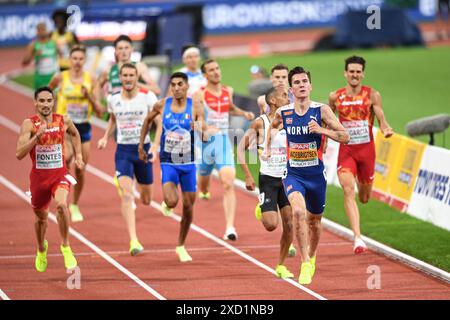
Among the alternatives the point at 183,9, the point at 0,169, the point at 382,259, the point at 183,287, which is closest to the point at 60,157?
the point at 183,287

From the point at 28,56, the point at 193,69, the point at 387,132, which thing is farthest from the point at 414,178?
the point at 28,56

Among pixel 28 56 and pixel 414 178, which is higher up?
pixel 28 56

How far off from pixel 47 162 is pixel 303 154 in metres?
3.13

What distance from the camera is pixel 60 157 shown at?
1409 cm

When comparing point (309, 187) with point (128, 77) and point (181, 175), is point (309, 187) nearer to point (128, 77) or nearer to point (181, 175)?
point (181, 175)

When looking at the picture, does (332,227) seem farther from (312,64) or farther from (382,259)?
(312,64)

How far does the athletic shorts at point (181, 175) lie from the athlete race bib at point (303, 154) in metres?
2.28

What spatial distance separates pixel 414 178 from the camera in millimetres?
17781

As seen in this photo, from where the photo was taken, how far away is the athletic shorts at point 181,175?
1505cm

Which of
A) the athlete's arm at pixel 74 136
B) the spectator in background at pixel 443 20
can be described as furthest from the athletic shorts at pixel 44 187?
the spectator in background at pixel 443 20

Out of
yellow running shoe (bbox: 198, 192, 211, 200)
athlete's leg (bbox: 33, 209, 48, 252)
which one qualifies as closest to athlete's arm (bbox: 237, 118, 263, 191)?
athlete's leg (bbox: 33, 209, 48, 252)

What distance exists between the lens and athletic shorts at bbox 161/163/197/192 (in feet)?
49.4

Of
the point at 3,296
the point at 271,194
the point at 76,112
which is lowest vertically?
the point at 3,296

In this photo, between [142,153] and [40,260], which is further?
[142,153]
